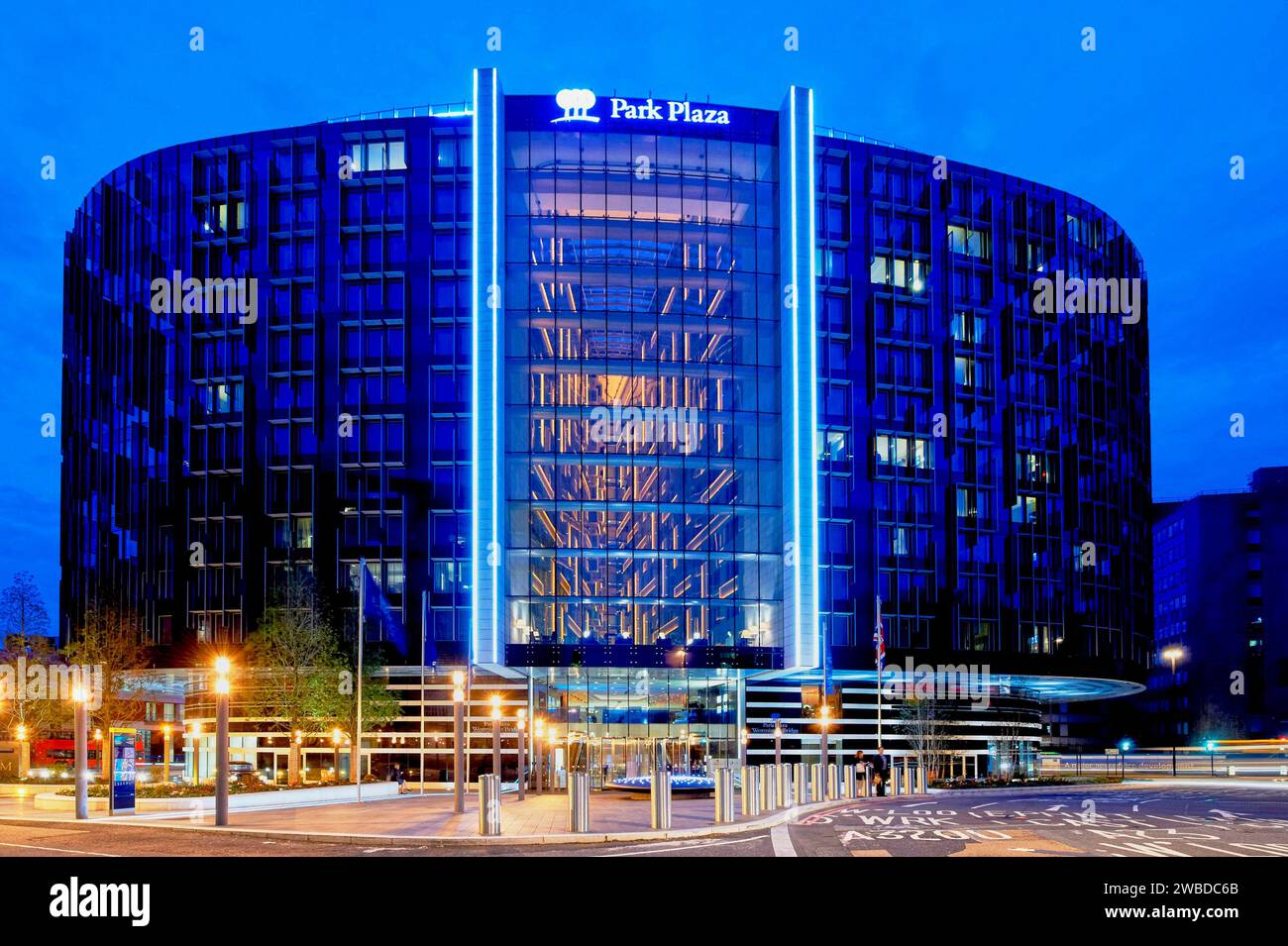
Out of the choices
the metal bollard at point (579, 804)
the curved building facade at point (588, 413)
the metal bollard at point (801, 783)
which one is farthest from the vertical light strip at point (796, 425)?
the metal bollard at point (579, 804)

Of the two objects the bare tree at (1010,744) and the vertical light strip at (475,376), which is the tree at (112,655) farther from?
the bare tree at (1010,744)

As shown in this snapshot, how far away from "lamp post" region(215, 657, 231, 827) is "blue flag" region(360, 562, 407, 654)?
34.1 m

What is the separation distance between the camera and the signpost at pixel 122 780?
34.3 meters

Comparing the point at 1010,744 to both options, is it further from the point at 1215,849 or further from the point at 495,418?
the point at 1215,849

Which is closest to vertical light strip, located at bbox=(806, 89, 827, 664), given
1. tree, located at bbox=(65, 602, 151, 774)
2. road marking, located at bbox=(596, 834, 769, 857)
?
tree, located at bbox=(65, 602, 151, 774)

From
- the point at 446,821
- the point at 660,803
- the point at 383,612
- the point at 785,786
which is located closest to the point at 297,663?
the point at 383,612

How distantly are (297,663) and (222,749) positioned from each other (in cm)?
2361

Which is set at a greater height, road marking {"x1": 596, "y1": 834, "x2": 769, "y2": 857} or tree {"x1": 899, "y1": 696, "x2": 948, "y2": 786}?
road marking {"x1": 596, "y1": 834, "x2": 769, "y2": 857}

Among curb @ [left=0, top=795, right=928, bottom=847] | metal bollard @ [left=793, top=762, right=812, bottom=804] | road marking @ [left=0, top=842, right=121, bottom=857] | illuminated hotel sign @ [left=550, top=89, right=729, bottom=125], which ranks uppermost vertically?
illuminated hotel sign @ [left=550, top=89, right=729, bottom=125]

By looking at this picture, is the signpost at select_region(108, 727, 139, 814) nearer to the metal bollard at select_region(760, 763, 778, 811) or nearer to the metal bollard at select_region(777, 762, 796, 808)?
the metal bollard at select_region(760, 763, 778, 811)

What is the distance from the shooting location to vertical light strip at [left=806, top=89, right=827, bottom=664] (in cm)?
6869

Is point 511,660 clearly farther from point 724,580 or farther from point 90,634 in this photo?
point 90,634
